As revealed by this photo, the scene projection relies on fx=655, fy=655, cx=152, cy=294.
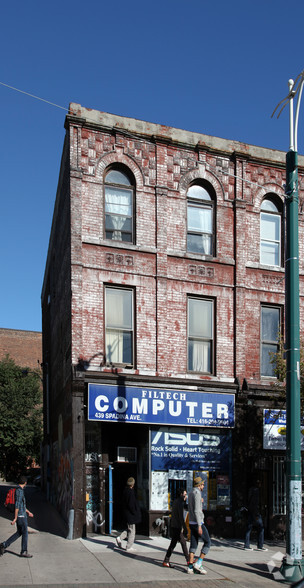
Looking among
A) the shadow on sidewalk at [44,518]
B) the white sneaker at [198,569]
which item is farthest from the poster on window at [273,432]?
the white sneaker at [198,569]

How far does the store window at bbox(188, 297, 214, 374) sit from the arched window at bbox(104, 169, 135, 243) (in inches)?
102

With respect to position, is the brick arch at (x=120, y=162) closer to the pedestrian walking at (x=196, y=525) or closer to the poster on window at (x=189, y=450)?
the poster on window at (x=189, y=450)

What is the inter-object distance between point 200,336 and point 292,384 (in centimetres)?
603

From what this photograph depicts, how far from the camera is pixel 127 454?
55.9 ft

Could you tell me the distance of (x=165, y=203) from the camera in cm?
1791

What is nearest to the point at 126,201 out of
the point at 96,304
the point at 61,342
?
the point at 96,304

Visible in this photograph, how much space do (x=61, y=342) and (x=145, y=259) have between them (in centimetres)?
434

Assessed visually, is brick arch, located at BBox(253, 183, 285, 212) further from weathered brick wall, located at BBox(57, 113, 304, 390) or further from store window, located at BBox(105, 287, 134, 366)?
store window, located at BBox(105, 287, 134, 366)

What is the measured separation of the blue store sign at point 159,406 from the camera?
52.2 feet

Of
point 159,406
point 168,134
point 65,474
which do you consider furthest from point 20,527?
point 168,134

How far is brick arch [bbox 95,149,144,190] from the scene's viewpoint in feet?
57.1

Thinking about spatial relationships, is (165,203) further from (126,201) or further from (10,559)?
(10,559)

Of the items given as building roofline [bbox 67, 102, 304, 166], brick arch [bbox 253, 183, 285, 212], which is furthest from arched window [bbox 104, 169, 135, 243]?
brick arch [bbox 253, 183, 285, 212]

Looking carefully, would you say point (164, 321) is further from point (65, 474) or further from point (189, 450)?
point (65, 474)
